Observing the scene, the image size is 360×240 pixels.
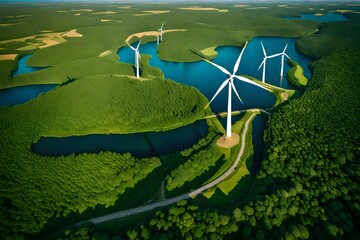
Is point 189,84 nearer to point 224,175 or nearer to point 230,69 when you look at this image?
point 230,69

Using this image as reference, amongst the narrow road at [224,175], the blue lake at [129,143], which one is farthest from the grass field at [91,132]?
the blue lake at [129,143]

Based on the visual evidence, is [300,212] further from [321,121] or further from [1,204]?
[1,204]

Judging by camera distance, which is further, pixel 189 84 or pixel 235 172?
pixel 189 84

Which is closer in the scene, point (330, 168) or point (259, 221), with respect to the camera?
point (259, 221)

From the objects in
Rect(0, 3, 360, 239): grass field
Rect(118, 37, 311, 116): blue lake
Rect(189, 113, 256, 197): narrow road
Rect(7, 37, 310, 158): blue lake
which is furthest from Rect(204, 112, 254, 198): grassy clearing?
Rect(118, 37, 311, 116): blue lake

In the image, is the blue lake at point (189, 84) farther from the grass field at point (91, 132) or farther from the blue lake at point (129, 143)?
the grass field at point (91, 132)

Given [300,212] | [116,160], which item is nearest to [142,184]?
[116,160]

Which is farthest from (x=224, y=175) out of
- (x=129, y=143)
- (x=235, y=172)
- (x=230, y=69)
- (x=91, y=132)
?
(x=230, y=69)

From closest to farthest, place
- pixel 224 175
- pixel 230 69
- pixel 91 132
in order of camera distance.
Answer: pixel 224 175 < pixel 91 132 < pixel 230 69

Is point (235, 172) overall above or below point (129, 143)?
above

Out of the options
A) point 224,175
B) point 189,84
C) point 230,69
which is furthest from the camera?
point 230,69

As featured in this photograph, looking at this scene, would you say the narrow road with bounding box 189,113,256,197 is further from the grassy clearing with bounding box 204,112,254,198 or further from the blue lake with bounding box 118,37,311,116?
the blue lake with bounding box 118,37,311,116
